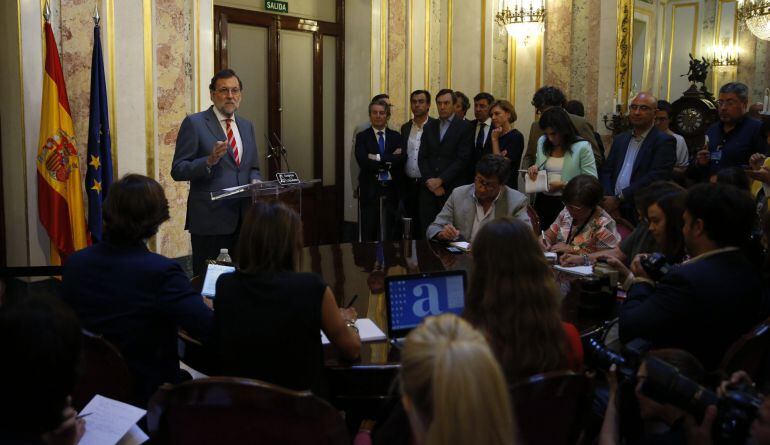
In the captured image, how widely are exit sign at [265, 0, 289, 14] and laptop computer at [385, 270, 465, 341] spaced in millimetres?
5239

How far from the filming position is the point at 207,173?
4.18 meters

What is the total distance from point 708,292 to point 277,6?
5.70 metres

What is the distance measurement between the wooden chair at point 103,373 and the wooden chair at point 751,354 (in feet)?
5.46

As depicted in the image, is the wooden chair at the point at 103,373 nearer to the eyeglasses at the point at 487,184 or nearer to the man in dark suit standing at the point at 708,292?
the man in dark suit standing at the point at 708,292

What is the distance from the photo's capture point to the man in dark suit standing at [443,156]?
6.19 m

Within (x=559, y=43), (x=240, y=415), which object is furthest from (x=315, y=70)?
(x=240, y=415)

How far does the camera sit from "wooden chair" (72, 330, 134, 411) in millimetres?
1998

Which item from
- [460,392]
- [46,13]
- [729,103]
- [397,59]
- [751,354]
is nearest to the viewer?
[460,392]

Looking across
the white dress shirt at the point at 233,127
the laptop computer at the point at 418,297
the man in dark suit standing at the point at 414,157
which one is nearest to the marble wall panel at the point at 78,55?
the white dress shirt at the point at 233,127

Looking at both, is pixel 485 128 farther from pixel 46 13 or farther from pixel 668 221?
pixel 668 221

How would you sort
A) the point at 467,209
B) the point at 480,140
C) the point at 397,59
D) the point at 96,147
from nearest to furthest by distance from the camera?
the point at 467,209 → the point at 96,147 → the point at 480,140 → the point at 397,59

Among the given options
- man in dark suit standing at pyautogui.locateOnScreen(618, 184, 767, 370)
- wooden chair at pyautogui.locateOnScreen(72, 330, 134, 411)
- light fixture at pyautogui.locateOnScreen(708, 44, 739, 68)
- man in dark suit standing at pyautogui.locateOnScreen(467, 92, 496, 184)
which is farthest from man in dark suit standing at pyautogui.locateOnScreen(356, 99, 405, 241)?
wooden chair at pyautogui.locateOnScreen(72, 330, 134, 411)

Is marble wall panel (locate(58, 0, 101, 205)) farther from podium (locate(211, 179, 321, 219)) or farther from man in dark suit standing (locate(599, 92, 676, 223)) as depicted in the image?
man in dark suit standing (locate(599, 92, 676, 223))

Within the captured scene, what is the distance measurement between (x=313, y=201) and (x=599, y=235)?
4309mm
